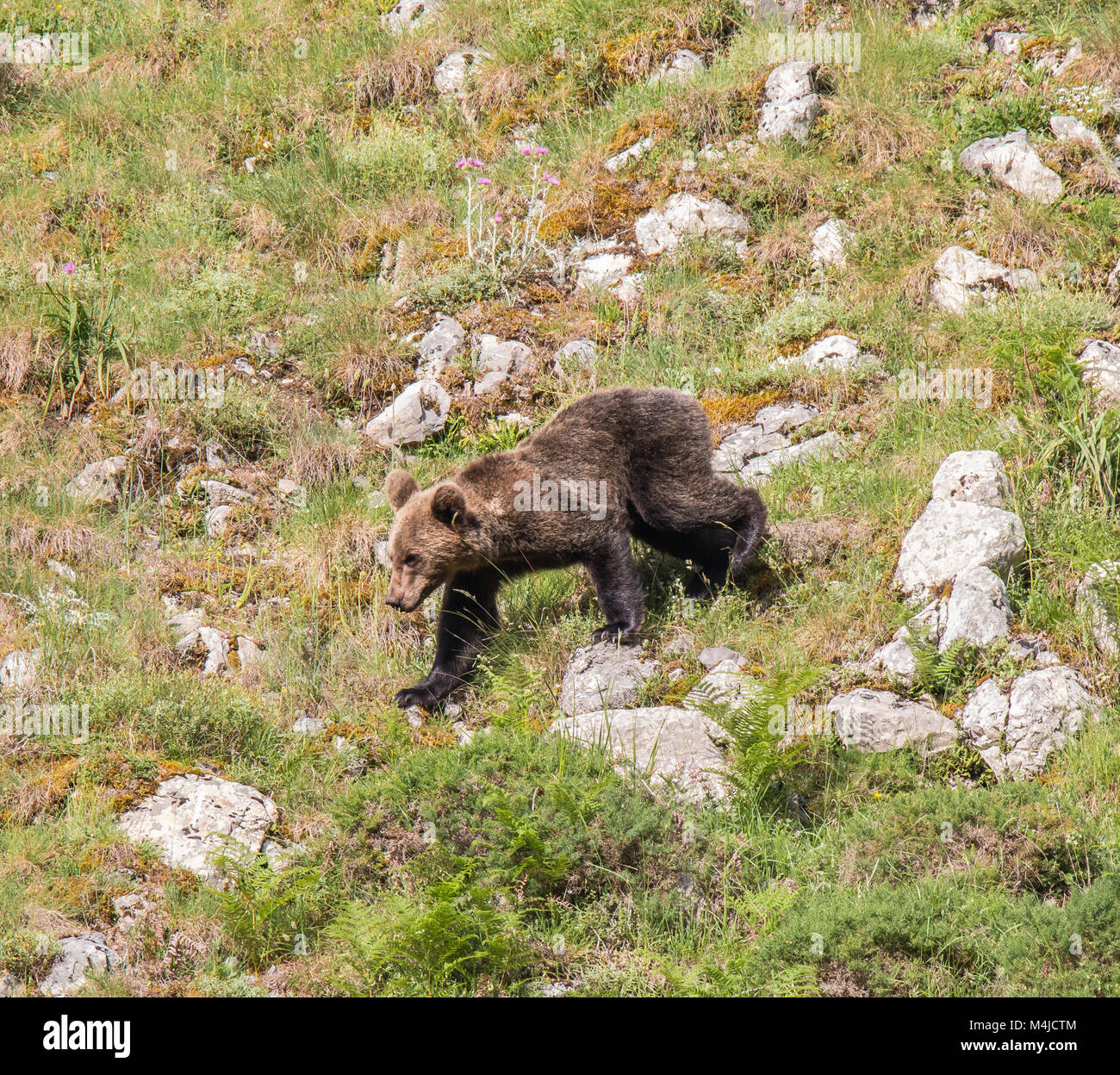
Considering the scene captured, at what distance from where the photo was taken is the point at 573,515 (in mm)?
6582

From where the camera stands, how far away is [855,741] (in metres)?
5.45

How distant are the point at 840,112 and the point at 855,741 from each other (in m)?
6.36

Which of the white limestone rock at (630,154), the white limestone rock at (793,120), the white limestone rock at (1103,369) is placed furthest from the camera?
the white limestone rock at (630,154)

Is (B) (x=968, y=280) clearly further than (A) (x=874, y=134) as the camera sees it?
No

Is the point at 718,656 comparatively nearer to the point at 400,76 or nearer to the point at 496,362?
the point at 496,362

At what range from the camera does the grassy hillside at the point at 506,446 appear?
4.66 meters

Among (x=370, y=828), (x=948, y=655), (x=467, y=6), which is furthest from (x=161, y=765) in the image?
(x=467, y=6)

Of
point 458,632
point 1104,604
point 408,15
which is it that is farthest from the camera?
point 408,15

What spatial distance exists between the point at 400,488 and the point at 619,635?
5.60 feet

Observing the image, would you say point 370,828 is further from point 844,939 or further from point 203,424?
point 203,424

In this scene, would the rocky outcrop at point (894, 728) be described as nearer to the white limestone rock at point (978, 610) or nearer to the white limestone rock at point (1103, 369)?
the white limestone rock at point (978, 610)

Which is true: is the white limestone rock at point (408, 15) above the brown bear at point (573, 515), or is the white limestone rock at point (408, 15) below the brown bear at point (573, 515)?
above

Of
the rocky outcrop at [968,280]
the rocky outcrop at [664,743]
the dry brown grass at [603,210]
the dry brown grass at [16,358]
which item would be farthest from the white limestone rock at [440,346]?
the rocky outcrop at [664,743]

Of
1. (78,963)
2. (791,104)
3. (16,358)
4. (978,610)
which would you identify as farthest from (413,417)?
(78,963)
